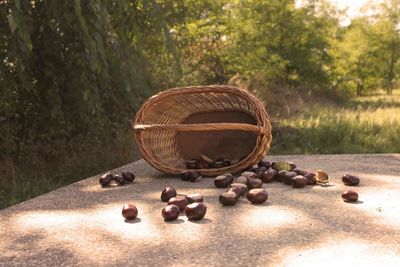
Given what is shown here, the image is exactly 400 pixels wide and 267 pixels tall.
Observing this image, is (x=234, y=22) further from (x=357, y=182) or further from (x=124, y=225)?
(x=124, y=225)

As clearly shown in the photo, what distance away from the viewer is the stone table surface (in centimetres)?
159

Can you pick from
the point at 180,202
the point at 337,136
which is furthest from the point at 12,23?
the point at 337,136

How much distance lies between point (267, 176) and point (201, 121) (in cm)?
100

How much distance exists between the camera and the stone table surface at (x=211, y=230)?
5.23 feet

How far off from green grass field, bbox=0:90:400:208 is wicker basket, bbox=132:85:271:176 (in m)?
0.73

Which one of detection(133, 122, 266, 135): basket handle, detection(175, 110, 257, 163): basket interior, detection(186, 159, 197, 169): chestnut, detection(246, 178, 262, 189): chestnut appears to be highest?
detection(133, 122, 266, 135): basket handle

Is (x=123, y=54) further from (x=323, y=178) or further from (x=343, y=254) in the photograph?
(x=343, y=254)

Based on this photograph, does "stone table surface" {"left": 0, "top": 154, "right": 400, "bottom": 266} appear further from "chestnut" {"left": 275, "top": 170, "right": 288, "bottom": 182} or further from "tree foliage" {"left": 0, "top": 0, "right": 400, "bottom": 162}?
"tree foliage" {"left": 0, "top": 0, "right": 400, "bottom": 162}

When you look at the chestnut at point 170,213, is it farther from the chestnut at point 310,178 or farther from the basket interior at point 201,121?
the basket interior at point 201,121

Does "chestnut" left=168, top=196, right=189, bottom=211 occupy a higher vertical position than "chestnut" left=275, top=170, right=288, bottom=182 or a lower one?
higher

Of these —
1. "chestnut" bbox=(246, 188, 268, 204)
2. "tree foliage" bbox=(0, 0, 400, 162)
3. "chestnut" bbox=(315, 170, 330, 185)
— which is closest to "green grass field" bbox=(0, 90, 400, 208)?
"tree foliage" bbox=(0, 0, 400, 162)

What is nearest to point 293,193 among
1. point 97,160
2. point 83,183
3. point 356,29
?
point 83,183

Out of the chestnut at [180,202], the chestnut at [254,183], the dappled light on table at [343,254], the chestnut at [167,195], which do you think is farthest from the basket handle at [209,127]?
the dappled light on table at [343,254]

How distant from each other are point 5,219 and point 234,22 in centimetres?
1051
